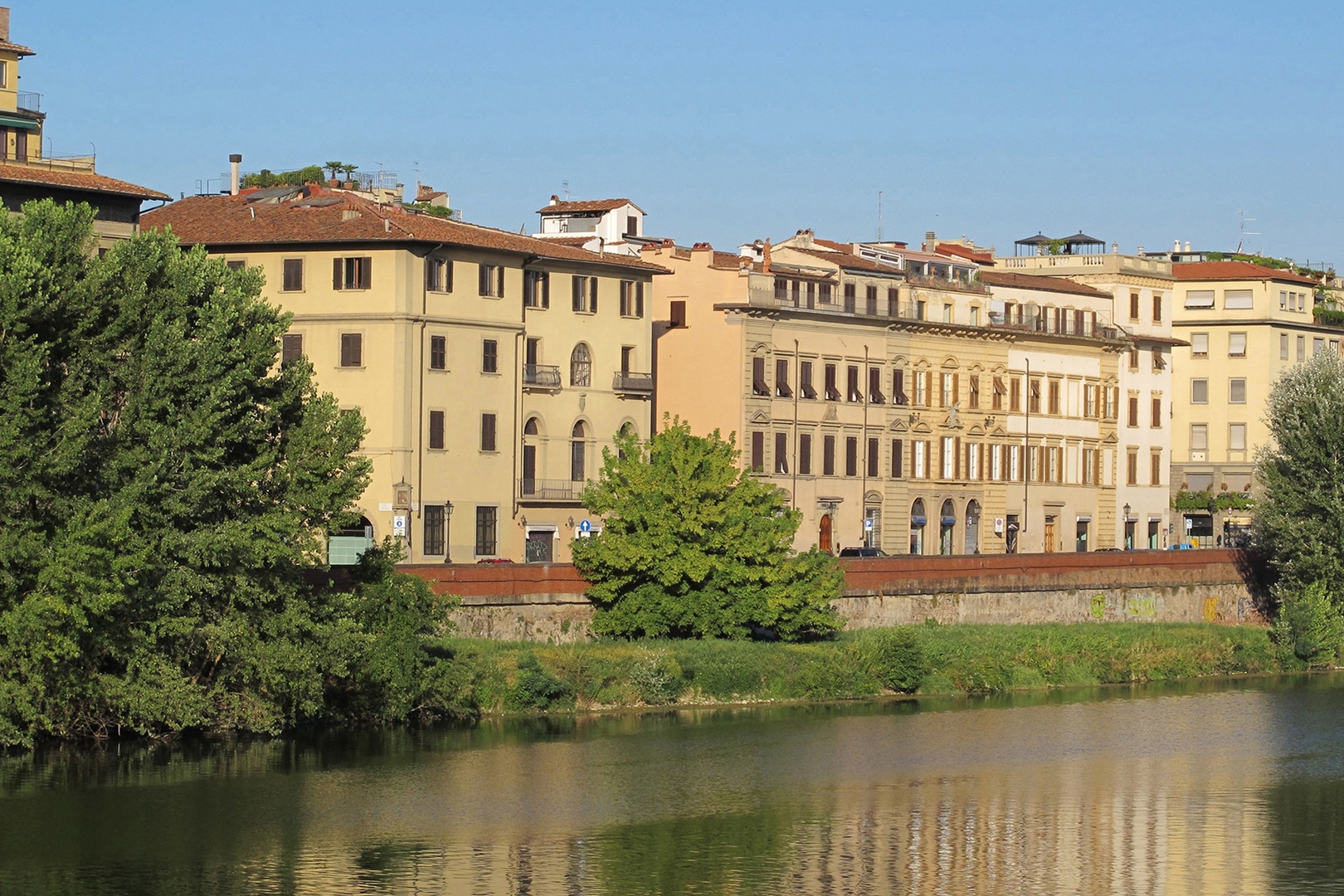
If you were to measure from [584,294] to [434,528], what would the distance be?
10195 mm

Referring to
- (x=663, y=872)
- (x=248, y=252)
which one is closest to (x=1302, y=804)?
(x=663, y=872)

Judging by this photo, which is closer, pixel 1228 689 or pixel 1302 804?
pixel 1302 804

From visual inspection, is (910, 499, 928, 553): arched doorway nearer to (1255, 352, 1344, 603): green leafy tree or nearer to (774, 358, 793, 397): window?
(774, 358, 793, 397): window

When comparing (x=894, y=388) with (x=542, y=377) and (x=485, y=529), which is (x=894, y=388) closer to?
(x=542, y=377)

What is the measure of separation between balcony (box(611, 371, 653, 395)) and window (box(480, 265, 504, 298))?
19.4 ft

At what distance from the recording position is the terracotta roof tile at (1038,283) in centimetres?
9144

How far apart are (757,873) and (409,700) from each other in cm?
1616

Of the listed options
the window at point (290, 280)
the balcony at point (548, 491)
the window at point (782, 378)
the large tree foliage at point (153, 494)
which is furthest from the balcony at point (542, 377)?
the large tree foliage at point (153, 494)

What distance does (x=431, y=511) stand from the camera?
2761 inches

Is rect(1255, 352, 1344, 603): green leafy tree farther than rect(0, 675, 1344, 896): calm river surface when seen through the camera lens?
Yes

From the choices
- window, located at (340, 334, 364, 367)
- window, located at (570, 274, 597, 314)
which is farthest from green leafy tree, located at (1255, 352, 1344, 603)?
window, located at (340, 334, 364, 367)

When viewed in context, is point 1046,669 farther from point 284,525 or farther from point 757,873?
point 757,873

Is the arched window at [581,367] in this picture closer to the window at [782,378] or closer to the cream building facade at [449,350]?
the cream building facade at [449,350]

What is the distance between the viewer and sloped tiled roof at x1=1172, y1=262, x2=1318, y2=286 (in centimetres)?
10669
